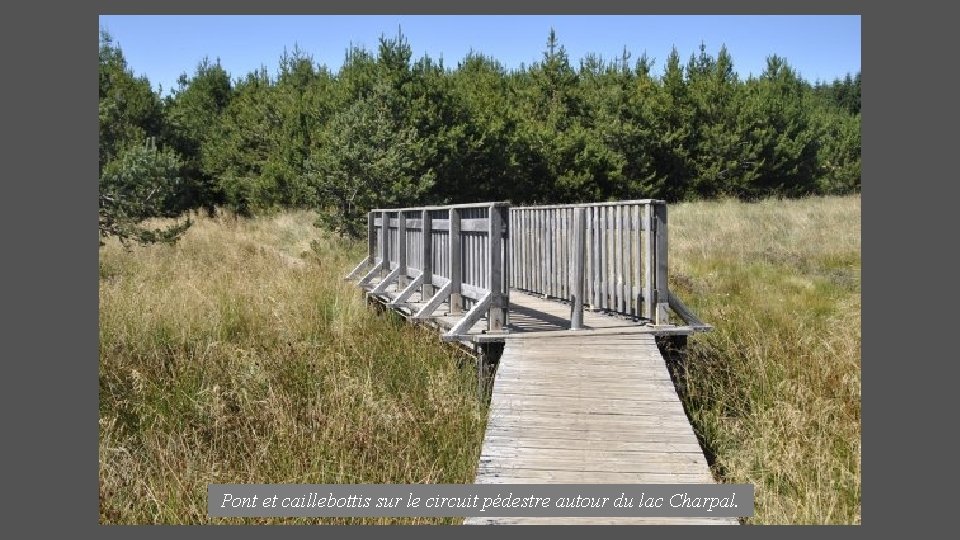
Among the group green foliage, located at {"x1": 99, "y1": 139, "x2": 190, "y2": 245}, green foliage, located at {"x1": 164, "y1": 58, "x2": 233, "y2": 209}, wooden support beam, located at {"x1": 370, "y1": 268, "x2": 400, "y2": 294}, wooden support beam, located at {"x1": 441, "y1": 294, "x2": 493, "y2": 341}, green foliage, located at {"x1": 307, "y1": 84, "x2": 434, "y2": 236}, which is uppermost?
green foliage, located at {"x1": 164, "y1": 58, "x2": 233, "y2": 209}

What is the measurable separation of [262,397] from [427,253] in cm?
365

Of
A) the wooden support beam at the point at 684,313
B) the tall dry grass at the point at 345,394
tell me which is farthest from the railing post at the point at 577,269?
the tall dry grass at the point at 345,394

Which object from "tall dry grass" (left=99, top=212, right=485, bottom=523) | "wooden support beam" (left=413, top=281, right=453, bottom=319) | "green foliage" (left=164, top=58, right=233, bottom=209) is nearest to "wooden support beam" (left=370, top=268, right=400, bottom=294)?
"tall dry grass" (left=99, top=212, right=485, bottom=523)

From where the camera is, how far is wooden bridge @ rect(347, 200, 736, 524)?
5672 millimetres

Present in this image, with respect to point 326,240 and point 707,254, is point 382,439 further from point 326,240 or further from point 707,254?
point 326,240

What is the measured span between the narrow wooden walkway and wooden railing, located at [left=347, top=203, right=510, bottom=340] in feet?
1.82

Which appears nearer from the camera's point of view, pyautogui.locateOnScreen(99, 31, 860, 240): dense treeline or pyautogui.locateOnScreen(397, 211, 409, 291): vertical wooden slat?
pyautogui.locateOnScreen(397, 211, 409, 291): vertical wooden slat

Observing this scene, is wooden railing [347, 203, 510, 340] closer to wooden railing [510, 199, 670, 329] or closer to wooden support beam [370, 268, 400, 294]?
wooden support beam [370, 268, 400, 294]

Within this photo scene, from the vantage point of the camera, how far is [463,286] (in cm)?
959

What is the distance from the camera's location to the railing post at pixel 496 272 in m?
8.34

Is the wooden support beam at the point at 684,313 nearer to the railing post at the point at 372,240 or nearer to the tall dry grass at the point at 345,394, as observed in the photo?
the tall dry grass at the point at 345,394

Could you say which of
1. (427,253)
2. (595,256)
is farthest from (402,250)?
(595,256)

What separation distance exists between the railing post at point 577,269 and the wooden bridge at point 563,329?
1cm

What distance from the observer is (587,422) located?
6.29 meters
